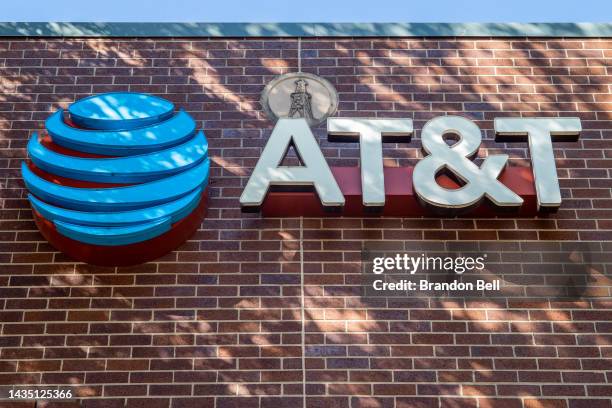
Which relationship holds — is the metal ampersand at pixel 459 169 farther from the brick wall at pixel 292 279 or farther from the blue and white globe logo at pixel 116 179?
the blue and white globe logo at pixel 116 179

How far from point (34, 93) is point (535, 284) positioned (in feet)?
18.0

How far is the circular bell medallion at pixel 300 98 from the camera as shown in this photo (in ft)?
28.6

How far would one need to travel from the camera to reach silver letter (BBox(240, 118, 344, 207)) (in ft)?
25.6

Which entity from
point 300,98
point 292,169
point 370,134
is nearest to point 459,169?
point 370,134

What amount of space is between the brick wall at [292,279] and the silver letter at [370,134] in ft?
1.05

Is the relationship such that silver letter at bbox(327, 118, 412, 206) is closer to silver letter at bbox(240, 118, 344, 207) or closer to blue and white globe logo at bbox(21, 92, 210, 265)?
silver letter at bbox(240, 118, 344, 207)

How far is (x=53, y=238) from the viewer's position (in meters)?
7.77

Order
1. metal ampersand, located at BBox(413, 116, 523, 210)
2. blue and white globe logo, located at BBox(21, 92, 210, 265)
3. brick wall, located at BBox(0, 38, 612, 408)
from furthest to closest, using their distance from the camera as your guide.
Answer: metal ampersand, located at BBox(413, 116, 523, 210), blue and white globe logo, located at BBox(21, 92, 210, 265), brick wall, located at BBox(0, 38, 612, 408)

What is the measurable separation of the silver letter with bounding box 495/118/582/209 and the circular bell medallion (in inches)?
69.7

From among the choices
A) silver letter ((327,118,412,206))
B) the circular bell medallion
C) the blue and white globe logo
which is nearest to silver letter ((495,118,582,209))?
silver letter ((327,118,412,206))

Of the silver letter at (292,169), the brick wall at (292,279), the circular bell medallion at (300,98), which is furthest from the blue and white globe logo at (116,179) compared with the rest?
the circular bell medallion at (300,98)

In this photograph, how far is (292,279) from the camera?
777 cm

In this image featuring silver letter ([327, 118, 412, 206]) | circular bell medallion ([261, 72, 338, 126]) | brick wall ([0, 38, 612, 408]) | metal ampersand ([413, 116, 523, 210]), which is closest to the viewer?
brick wall ([0, 38, 612, 408])

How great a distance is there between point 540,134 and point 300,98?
245 cm
